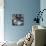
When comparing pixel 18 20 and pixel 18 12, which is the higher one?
pixel 18 12

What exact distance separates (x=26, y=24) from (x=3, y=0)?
1.31 meters

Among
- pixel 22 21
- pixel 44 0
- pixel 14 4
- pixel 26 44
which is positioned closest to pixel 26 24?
→ pixel 22 21

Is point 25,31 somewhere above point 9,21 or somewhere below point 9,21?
below

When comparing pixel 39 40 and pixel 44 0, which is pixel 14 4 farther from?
pixel 39 40

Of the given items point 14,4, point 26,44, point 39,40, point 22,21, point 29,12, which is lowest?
point 26,44

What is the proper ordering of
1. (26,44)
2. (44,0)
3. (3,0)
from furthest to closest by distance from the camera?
(3,0), (44,0), (26,44)

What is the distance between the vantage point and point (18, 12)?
204 inches

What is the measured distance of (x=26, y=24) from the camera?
5.21 m

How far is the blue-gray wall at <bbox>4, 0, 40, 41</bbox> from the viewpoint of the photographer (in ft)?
16.9

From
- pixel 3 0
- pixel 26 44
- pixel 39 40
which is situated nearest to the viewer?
pixel 39 40

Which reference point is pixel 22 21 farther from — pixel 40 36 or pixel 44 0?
pixel 40 36

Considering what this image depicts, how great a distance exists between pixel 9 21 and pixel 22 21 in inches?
20.3

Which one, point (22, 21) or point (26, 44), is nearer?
point (26, 44)

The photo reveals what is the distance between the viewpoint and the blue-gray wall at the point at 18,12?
5.14m
